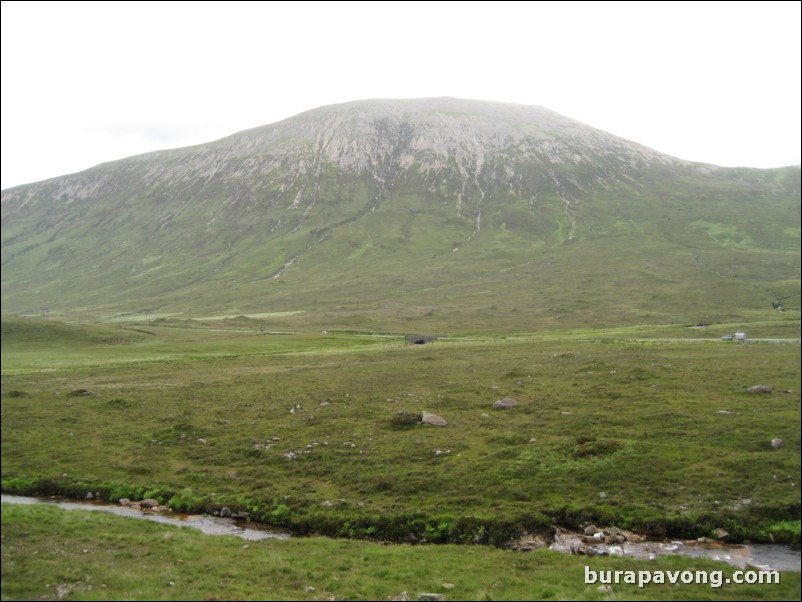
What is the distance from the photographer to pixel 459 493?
31.7 m

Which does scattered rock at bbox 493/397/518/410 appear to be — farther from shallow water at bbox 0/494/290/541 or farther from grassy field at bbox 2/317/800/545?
shallow water at bbox 0/494/290/541

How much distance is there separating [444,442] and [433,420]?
17.4 feet

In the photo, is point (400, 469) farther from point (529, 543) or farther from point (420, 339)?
point (420, 339)

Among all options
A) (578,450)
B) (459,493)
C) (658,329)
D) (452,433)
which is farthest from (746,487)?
(658,329)

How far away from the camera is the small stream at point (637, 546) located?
2294cm

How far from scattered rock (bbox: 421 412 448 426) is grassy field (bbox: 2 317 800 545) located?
2.62 ft

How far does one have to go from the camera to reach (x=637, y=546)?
25.1 m

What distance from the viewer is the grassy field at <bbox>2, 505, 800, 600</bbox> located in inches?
787

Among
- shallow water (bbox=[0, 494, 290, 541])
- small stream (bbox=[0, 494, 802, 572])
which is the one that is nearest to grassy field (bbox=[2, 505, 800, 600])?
small stream (bbox=[0, 494, 802, 572])

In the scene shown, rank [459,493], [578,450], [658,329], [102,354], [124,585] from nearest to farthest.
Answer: [124,585] → [459,493] → [578,450] → [102,354] → [658,329]

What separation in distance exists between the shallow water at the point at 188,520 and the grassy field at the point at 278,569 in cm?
209

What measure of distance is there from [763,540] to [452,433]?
23.0 meters

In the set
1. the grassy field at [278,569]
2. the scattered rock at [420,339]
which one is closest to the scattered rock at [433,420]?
the grassy field at [278,569]

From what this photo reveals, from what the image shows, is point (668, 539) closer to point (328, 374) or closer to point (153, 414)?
point (153, 414)
